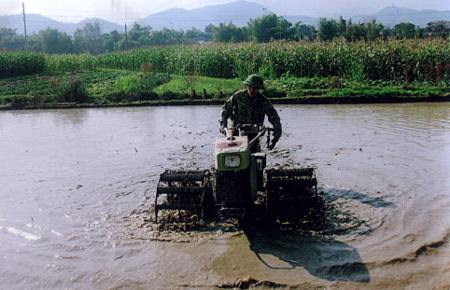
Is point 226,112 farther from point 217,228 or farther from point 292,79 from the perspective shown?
point 292,79

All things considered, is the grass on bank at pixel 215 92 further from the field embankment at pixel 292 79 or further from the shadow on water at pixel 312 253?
the shadow on water at pixel 312 253

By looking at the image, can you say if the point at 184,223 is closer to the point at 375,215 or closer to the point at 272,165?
the point at 375,215

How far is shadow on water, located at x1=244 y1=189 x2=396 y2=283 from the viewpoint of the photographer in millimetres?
4262

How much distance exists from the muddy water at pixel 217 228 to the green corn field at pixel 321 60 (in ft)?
31.5

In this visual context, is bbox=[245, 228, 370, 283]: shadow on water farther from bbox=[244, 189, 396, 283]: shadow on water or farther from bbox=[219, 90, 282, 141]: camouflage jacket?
bbox=[219, 90, 282, 141]: camouflage jacket

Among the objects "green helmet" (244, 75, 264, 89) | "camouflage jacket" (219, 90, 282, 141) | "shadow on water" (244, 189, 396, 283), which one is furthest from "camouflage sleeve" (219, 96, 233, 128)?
"shadow on water" (244, 189, 396, 283)

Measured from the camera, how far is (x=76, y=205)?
6402 mm

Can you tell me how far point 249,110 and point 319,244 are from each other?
2.29 meters

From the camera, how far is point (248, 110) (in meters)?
6.26

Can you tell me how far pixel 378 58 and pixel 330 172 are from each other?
1487 centimetres

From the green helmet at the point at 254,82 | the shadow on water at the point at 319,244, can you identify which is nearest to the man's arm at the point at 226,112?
the green helmet at the point at 254,82

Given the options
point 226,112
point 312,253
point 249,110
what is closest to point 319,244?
→ point 312,253

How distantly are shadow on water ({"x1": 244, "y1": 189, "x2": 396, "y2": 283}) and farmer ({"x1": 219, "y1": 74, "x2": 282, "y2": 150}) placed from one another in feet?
4.14

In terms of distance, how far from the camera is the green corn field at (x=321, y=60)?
2009cm
